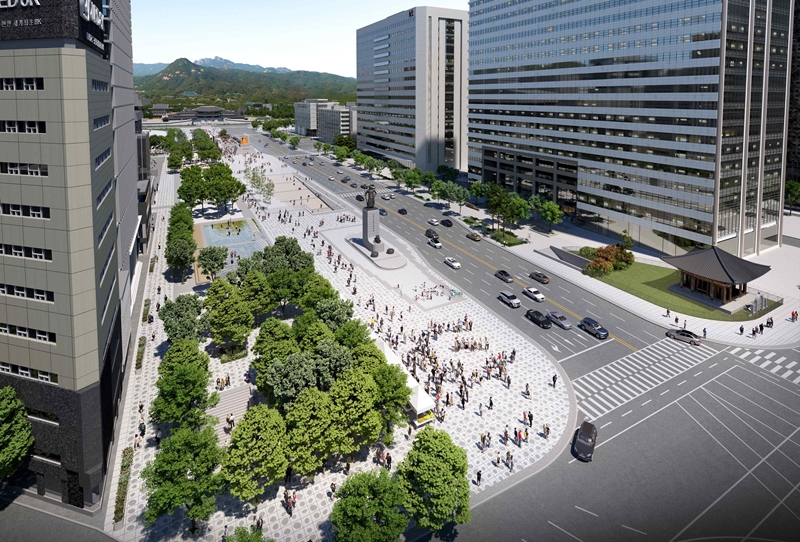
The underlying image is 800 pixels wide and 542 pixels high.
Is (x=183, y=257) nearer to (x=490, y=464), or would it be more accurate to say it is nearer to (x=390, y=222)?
(x=390, y=222)

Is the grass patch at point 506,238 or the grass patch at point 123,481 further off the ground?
the grass patch at point 506,238

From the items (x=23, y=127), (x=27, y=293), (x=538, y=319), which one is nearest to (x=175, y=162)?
(x=538, y=319)

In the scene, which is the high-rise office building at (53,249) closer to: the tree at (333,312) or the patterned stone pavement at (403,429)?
the patterned stone pavement at (403,429)

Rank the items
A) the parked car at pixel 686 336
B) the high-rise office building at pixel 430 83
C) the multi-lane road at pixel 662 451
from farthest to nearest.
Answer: the high-rise office building at pixel 430 83
the parked car at pixel 686 336
the multi-lane road at pixel 662 451

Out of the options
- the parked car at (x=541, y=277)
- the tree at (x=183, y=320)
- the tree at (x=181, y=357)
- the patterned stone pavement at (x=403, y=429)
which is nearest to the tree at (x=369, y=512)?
the patterned stone pavement at (x=403, y=429)

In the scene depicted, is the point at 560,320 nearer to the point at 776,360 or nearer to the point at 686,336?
the point at 686,336

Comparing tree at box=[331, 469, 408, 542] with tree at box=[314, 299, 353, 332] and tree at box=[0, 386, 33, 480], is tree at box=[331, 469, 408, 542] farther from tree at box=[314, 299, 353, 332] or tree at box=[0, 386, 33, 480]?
tree at box=[314, 299, 353, 332]

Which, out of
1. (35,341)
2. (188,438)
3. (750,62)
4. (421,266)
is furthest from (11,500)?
(750,62)
